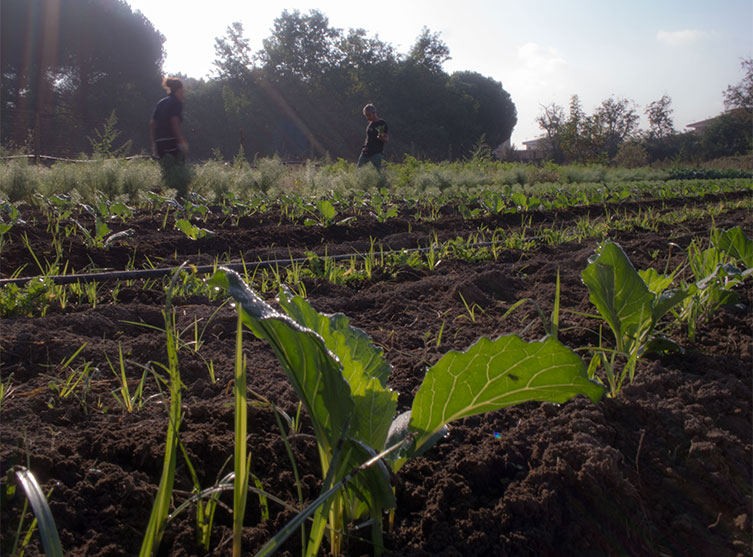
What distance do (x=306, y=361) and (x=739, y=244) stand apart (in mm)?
2108

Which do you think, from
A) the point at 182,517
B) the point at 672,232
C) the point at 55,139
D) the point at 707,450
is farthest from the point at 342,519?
the point at 55,139

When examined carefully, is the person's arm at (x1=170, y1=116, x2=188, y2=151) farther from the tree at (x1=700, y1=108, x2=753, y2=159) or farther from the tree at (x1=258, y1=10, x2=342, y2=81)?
the tree at (x1=700, y1=108, x2=753, y2=159)

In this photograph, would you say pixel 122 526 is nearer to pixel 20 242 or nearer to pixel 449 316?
pixel 449 316

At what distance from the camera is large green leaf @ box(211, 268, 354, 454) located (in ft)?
2.37

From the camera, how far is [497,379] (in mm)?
813

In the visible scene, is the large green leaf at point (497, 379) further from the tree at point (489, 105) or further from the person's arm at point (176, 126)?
the tree at point (489, 105)

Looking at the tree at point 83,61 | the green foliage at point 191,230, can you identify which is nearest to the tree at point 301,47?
the tree at point 83,61

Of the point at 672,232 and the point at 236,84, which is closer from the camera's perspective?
the point at 672,232

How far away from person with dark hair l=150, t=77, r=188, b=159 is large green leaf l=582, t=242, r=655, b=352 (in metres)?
7.56

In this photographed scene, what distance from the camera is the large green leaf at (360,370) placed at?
0.83m

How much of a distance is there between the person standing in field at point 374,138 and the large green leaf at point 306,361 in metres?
10.2

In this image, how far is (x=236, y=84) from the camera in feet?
96.9

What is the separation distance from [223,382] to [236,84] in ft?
103

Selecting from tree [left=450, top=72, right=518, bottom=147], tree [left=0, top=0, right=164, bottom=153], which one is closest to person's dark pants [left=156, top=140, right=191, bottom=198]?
tree [left=0, top=0, right=164, bottom=153]
